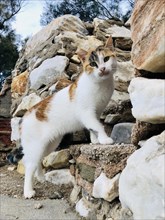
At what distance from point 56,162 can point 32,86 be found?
1110 millimetres

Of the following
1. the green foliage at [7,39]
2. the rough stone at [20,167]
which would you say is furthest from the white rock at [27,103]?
the green foliage at [7,39]

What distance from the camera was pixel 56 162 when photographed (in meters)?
3.33

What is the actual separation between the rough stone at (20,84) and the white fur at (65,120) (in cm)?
149

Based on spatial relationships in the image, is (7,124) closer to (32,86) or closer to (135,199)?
(32,86)

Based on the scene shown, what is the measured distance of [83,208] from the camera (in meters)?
2.34

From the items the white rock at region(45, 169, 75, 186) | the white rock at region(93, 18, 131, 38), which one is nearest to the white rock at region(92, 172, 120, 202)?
the white rock at region(45, 169, 75, 186)

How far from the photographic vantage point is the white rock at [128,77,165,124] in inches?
53.7

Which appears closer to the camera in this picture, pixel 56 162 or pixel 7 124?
pixel 56 162

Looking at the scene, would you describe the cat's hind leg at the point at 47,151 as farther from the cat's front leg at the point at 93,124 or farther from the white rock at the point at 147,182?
the white rock at the point at 147,182

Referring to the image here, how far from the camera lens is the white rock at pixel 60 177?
321cm

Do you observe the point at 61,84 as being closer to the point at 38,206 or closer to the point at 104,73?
the point at 104,73

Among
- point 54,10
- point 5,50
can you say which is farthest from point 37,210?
point 5,50

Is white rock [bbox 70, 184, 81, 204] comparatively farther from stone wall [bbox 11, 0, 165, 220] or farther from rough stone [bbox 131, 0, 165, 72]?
rough stone [bbox 131, 0, 165, 72]

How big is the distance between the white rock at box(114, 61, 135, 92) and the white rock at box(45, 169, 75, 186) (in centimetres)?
79
